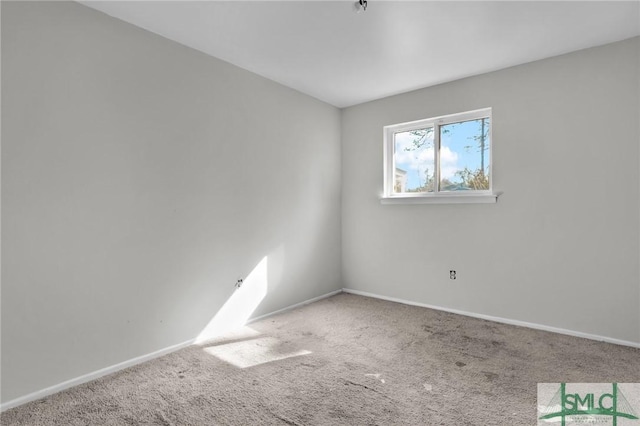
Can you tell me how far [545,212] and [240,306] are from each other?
115 inches

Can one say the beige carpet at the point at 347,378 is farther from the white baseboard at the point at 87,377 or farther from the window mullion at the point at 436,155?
the window mullion at the point at 436,155

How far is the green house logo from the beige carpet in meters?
0.08

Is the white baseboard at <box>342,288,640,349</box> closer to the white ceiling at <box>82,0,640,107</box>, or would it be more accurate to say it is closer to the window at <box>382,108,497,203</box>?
the window at <box>382,108,497,203</box>

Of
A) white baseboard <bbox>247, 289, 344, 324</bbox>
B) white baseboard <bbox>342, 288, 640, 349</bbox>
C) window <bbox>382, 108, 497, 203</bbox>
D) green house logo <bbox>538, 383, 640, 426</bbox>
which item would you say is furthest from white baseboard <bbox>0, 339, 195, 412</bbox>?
window <bbox>382, 108, 497, 203</bbox>

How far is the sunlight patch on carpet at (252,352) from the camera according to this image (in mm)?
2467

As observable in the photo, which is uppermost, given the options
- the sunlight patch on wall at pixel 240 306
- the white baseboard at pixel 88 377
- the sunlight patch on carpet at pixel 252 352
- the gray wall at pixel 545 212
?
the gray wall at pixel 545 212

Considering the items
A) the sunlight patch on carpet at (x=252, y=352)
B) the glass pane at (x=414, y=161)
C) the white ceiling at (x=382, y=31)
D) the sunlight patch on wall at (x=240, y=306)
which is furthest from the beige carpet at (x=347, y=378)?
the white ceiling at (x=382, y=31)

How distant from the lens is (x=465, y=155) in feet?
11.7

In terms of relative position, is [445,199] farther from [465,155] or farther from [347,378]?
[347,378]

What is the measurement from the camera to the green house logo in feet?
5.71

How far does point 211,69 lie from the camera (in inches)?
114

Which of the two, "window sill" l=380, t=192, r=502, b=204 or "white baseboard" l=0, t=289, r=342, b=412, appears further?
"window sill" l=380, t=192, r=502, b=204

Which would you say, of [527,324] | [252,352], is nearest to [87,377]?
[252,352]

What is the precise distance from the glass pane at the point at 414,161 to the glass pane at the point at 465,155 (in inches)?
5.9
